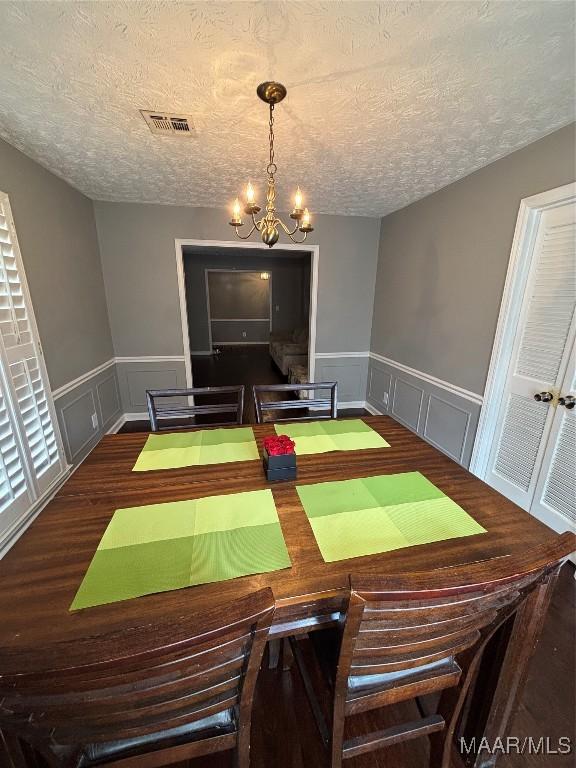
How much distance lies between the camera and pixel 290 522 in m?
0.92

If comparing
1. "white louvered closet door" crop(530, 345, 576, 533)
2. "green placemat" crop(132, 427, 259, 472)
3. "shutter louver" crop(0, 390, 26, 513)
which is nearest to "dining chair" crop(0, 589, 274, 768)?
"green placemat" crop(132, 427, 259, 472)

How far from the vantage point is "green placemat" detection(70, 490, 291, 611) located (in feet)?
2.37

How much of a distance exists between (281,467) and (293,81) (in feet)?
5.68

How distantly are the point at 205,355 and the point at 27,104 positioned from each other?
249 inches

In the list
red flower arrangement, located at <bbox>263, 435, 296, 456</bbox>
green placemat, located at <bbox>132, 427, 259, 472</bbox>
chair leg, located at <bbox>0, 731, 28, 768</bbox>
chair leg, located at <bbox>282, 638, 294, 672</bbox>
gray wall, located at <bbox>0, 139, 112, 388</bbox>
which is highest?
gray wall, located at <bbox>0, 139, 112, 388</bbox>

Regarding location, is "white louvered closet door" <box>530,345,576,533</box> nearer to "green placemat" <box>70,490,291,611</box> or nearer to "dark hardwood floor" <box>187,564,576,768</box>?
"dark hardwood floor" <box>187,564,576,768</box>

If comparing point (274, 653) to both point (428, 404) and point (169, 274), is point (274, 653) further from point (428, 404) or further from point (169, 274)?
point (169, 274)

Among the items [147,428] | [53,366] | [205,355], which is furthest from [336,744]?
[205,355]

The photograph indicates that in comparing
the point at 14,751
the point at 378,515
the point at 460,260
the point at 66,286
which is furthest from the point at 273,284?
the point at 14,751

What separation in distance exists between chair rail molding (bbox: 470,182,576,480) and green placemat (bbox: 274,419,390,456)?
1.21 meters

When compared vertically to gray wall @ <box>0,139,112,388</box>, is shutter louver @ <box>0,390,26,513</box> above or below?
below

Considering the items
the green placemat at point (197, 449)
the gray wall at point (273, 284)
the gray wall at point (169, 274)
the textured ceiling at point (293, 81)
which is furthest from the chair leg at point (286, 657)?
the gray wall at point (273, 284)

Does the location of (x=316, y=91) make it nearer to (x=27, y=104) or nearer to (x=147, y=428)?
(x=27, y=104)

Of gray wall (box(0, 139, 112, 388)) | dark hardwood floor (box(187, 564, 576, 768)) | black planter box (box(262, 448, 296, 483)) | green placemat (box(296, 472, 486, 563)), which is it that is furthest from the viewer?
gray wall (box(0, 139, 112, 388))
